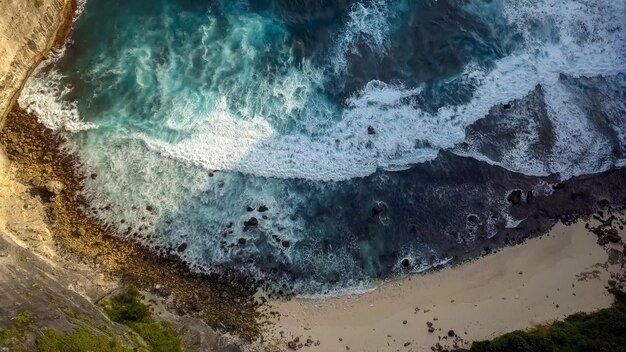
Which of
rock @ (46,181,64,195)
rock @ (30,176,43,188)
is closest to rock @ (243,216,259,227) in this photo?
rock @ (46,181,64,195)

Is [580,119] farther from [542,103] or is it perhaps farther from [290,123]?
[290,123]

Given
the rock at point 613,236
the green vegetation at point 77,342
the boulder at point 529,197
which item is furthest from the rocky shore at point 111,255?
the rock at point 613,236

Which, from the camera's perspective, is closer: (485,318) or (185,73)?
(485,318)

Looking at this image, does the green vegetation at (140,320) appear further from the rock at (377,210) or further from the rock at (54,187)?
the rock at (377,210)

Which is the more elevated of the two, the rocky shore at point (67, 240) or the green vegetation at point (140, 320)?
the rocky shore at point (67, 240)

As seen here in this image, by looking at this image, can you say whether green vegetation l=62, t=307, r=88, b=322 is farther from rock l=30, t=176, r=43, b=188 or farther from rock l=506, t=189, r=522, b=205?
rock l=506, t=189, r=522, b=205

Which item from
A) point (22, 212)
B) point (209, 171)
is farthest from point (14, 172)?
point (209, 171)

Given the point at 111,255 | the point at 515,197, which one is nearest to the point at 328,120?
the point at 515,197
